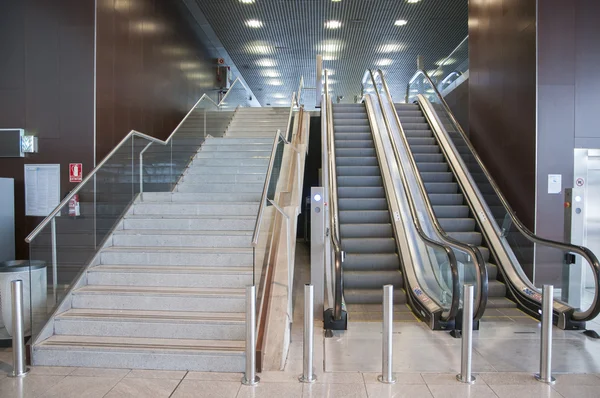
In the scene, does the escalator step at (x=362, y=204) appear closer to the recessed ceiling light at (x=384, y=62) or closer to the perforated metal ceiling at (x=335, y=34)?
the perforated metal ceiling at (x=335, y=34)

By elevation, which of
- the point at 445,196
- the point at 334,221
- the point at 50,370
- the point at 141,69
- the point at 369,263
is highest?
the point at 141,69

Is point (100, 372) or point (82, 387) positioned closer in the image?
point (82, 387)

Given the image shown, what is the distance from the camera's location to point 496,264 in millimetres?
6309

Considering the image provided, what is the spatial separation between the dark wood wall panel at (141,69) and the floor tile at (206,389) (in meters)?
4.37

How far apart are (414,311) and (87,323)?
12.3 feet

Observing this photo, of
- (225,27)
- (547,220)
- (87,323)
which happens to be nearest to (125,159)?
(87,323)

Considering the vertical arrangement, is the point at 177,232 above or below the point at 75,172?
below

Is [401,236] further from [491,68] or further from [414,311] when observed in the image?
[491,68]

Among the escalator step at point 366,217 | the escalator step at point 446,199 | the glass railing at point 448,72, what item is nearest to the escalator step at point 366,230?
the escalator step at point 366,217

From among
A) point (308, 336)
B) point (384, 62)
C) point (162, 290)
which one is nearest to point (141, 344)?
point (162, 290)

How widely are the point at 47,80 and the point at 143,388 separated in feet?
16.8

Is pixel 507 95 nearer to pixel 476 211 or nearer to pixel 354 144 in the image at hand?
pixel 476 211

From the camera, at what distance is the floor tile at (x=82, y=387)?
3.33 meters

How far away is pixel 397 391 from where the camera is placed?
134 inches
